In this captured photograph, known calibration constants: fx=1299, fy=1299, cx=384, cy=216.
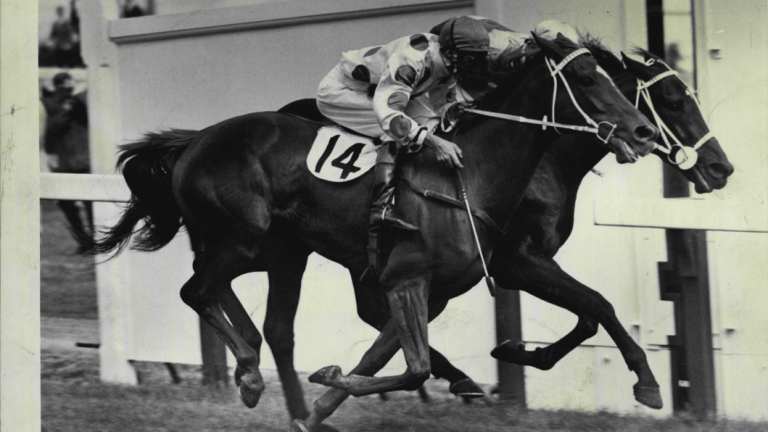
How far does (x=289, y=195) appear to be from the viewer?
6.08 meters

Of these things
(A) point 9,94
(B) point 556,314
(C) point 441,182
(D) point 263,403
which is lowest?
(D) point 263,403

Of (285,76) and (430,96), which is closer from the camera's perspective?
(430,96)

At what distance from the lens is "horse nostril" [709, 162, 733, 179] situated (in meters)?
5.70

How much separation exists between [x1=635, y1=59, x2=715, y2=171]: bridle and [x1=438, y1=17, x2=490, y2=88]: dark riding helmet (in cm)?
76

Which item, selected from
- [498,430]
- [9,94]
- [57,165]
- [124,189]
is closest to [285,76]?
[124,189]

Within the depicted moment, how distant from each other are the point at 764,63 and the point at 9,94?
369 cm

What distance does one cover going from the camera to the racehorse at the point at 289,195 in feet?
17.7

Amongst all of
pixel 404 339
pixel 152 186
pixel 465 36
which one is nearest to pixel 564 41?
pixel 465 36

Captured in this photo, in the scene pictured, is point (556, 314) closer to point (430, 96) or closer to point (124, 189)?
point (430, 96)

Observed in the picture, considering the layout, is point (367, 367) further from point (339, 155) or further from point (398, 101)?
point (398, 101)

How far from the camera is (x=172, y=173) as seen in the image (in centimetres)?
642

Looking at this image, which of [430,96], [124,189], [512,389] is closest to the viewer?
[430,96]

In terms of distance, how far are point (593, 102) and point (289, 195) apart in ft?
5.15

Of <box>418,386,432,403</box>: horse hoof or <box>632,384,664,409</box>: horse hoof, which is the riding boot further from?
<box>418,386,432,403</box>: horse hoof
